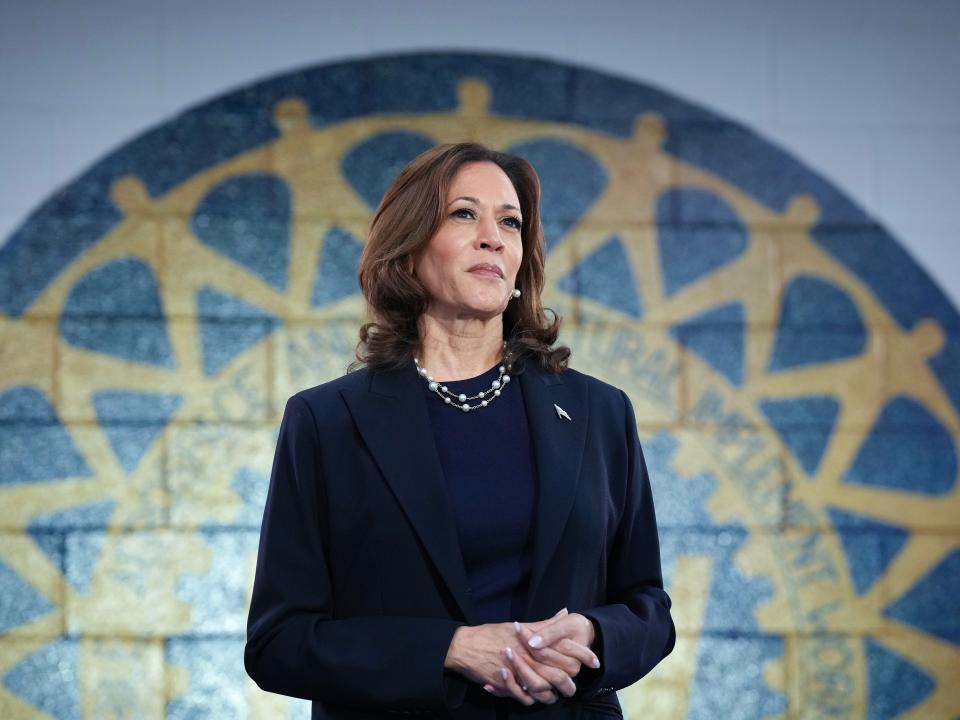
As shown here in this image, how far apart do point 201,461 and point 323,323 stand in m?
0.40

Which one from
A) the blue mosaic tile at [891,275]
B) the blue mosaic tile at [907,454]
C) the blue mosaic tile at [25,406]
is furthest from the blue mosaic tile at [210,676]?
the blue mosaic tile at [891,275]

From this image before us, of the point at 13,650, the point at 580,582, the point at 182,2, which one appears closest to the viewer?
the point at 580,582

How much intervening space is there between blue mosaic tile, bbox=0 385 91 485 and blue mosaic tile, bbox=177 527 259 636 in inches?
12.4

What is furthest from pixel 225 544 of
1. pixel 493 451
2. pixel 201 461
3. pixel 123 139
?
pixel 493 451

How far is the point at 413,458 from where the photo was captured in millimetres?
1564

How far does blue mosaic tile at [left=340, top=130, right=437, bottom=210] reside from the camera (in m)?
2.98

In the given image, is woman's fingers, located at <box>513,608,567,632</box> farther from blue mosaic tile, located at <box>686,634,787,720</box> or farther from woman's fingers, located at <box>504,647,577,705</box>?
blue mosaic tile, located at <box>686,634,787,720</box>

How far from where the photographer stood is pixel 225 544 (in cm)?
285

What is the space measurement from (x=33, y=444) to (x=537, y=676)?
5.71 ft

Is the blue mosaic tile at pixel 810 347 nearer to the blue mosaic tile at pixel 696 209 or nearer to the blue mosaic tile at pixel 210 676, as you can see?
the blue mosaic tile at pixel 696 209

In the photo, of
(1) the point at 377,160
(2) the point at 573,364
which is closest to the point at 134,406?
(1) the point at 377,160

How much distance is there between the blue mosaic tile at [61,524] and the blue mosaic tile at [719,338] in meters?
1.31

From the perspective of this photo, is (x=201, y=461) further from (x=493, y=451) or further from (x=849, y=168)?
(x=849, y=168)

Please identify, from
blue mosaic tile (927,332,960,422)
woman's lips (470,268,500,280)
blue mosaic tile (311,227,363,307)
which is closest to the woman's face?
woman's lips (470,268,500,280)
